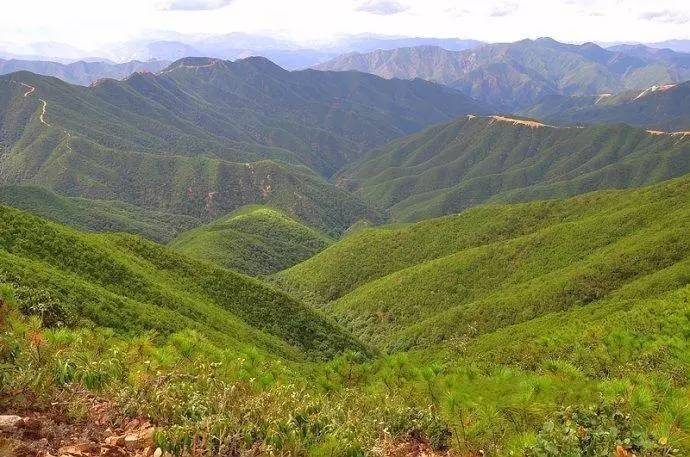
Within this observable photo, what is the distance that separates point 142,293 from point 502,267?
82836 millimetres

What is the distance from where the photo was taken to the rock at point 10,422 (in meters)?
9.10

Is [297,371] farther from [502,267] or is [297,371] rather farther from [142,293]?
[502,267]

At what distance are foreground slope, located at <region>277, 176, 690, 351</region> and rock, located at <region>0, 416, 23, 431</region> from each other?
1906 inches

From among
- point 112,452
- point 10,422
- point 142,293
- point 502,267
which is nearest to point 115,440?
point 112,452

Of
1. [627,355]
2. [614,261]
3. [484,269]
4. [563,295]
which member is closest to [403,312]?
[484,269]

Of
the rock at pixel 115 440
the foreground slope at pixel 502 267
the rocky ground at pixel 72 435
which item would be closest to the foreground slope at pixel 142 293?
the rocky ground at pixel 72 435

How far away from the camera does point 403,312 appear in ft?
355

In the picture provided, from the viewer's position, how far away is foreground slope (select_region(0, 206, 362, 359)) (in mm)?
31422

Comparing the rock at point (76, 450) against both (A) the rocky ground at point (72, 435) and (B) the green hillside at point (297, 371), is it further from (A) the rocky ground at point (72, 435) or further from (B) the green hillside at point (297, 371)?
(B) the green hillside at point (297, 371)

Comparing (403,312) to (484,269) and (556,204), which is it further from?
(556,204)

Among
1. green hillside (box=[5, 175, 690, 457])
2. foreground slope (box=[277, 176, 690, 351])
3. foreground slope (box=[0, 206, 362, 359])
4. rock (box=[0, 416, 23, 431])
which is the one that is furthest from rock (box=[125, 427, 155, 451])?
foreground slope (box=[277, 176, 690, 351])

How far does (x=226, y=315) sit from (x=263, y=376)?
1877 inches

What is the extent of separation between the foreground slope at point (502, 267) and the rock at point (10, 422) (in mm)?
48403

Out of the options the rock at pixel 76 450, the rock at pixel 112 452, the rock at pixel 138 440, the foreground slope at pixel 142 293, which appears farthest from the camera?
the foreground slope at pixel 142 293
